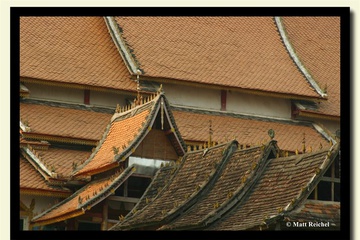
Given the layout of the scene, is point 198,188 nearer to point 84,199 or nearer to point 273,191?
point 273,191

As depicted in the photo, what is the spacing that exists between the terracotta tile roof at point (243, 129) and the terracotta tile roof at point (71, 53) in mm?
1650

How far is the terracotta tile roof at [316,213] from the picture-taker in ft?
88.4

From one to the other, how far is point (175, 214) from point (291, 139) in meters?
8.63

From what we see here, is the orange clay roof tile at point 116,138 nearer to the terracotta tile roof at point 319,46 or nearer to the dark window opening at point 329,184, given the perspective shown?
the dark window opening at point 329,184

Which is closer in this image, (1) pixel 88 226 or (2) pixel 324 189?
(2) pixel 324 189

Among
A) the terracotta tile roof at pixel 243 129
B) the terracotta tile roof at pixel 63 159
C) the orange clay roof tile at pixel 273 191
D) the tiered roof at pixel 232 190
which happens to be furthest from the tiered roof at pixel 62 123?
the orange clay roof tile at pixel 273 191

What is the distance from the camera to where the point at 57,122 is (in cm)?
3553

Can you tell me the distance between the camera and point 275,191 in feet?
91.6

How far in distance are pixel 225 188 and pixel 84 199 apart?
11.5 ft

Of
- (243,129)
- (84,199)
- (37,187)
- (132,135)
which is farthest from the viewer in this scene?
(243,129)

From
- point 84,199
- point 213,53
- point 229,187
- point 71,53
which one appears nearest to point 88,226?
point 84,199

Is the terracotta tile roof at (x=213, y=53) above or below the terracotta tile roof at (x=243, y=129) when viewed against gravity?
above

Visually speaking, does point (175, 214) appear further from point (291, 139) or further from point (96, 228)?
point (291, 139)

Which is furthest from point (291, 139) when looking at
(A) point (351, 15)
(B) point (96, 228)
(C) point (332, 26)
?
(A) point (351, 15)
